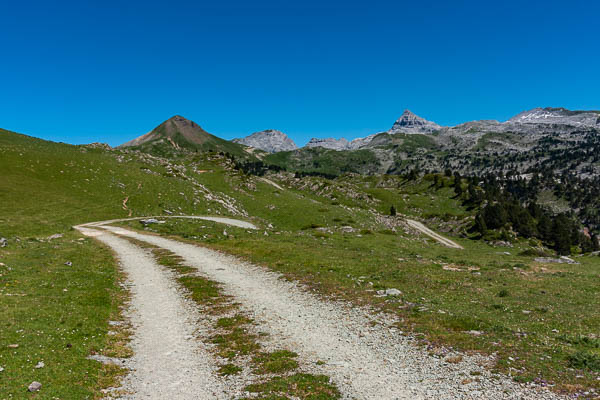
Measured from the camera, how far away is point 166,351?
12383mm

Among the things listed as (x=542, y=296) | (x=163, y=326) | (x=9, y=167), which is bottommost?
(x=163, y=326)

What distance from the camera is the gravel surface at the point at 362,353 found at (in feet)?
29.8

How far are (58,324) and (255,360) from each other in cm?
996

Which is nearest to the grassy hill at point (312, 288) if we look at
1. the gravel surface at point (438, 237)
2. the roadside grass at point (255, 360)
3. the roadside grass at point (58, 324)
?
the roadside grass at point (58, 324)

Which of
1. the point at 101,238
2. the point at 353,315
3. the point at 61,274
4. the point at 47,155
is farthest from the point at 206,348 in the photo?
the point at 47,155

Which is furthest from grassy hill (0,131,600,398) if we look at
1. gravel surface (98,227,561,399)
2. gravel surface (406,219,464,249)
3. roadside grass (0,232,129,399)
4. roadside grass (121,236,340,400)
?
gravel surface (406,219,464,249)

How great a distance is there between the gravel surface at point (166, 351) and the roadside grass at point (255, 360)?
75 cm

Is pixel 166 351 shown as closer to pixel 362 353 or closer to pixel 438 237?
pixel 362 353

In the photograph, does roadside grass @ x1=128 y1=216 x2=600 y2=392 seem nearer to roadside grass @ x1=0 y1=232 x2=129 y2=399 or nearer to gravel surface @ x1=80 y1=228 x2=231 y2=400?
gravel surface @ x1=80 y1=228 x2=231 y2=400

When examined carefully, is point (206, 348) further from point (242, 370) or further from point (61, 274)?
point (61, 274)

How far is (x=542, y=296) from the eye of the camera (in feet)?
63.2

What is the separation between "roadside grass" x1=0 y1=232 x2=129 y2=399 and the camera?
9742 millimetres

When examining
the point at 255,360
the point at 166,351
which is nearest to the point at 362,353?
the point at 255,360

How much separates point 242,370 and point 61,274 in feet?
67.3
